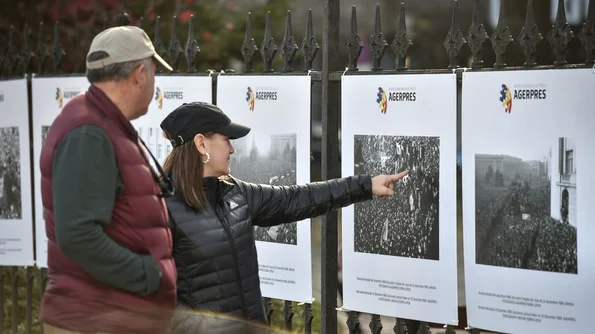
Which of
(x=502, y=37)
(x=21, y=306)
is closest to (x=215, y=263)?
(x=502, y=37)

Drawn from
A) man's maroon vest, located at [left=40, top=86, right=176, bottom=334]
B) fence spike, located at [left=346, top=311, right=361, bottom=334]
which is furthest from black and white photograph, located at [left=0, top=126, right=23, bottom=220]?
man's maroon vest, located at [left=40, top=86, right=176, bottom=334]

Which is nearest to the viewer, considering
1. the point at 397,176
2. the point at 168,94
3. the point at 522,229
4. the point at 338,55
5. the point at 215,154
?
the point at 215,154

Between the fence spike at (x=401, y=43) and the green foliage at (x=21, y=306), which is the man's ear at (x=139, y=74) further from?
the green foliage at (x=21, y=306)

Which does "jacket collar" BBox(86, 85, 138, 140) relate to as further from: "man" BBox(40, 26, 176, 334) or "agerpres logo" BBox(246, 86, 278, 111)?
"agerpres logo" BBox(246, 86, 278, 111)

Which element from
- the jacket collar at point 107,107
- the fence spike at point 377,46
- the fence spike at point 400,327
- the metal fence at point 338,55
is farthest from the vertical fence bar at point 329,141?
the jacket collar at point 107,107

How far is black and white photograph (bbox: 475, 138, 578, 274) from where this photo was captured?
4.18 metres

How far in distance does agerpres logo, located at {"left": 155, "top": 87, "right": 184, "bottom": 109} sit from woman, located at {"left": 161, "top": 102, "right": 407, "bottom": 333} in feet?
5.77

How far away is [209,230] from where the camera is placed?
4008 mm

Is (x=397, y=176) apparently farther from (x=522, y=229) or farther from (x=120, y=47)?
(x=120, y=47)

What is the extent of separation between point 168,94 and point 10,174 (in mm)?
1817

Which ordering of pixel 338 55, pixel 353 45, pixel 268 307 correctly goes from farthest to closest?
pixel 268 307, pixel 338 55, pixel 353 45

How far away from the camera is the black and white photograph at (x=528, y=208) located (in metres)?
4.18

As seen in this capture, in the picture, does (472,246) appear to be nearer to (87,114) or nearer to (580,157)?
(580,157)

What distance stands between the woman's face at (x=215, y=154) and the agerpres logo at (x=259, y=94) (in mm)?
1285
